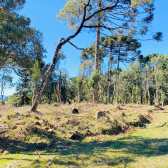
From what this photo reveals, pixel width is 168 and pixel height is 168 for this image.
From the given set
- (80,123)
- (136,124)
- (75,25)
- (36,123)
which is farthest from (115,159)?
(75,25)

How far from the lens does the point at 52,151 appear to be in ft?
14.3

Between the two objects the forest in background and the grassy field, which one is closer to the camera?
the grassy field

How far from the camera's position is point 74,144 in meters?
5.16

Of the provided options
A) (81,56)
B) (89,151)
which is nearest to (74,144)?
(89,151)

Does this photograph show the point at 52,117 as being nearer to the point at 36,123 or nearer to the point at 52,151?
the point at 36,123

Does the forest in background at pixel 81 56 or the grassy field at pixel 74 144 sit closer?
the grassy field at pixel 74 144

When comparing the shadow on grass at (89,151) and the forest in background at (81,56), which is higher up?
the forest in background at (81,56)

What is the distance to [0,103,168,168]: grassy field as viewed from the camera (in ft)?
11.4

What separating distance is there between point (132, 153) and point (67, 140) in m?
2.47

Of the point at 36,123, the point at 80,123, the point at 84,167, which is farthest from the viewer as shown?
the point at 80,123

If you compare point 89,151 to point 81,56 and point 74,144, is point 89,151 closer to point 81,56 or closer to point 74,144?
point 74,144

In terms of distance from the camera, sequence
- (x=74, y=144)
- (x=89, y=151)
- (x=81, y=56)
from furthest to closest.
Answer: (x=81, y=56) < (x=74, y=144) < (x=89, y=151)

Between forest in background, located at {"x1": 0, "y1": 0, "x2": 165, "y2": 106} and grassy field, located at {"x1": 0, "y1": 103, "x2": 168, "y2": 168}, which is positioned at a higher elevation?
forest in background, located at {"x1": 0, "y1": 0, "x2": 165, "y2": 106}

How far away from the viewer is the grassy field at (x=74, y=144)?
3471mm
